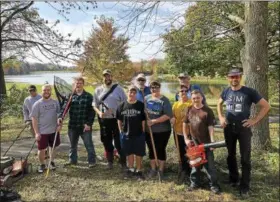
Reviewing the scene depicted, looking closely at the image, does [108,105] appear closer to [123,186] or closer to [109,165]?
[109,165]

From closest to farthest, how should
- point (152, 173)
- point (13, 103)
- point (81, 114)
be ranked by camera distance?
point (152, 173) → point (81, 114) → point (13, 103)

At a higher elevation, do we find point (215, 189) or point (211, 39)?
point (211, 39)

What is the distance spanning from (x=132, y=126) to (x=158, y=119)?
1.45ft

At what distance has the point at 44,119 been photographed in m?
6.53

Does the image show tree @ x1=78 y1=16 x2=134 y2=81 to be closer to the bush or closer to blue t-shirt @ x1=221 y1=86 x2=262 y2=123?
the bush

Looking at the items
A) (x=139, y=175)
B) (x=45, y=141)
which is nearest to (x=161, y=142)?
(x=139, y=175)

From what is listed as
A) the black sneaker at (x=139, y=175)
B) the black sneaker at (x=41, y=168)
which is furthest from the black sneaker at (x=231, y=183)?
the black sneaker at (x=41, y=168)

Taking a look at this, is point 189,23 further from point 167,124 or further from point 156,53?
point 167,124

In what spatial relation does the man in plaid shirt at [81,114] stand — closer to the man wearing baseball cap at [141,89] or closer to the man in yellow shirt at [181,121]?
the man wearing baseball cap at [141,89]

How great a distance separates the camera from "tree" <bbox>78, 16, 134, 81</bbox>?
17047mm

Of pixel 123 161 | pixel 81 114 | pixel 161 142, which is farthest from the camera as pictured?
pixel 123 161

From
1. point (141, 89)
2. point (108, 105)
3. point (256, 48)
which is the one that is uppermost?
point (256, 48)

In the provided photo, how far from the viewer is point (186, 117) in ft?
18.3

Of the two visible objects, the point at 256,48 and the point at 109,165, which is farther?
the point at 256,48
